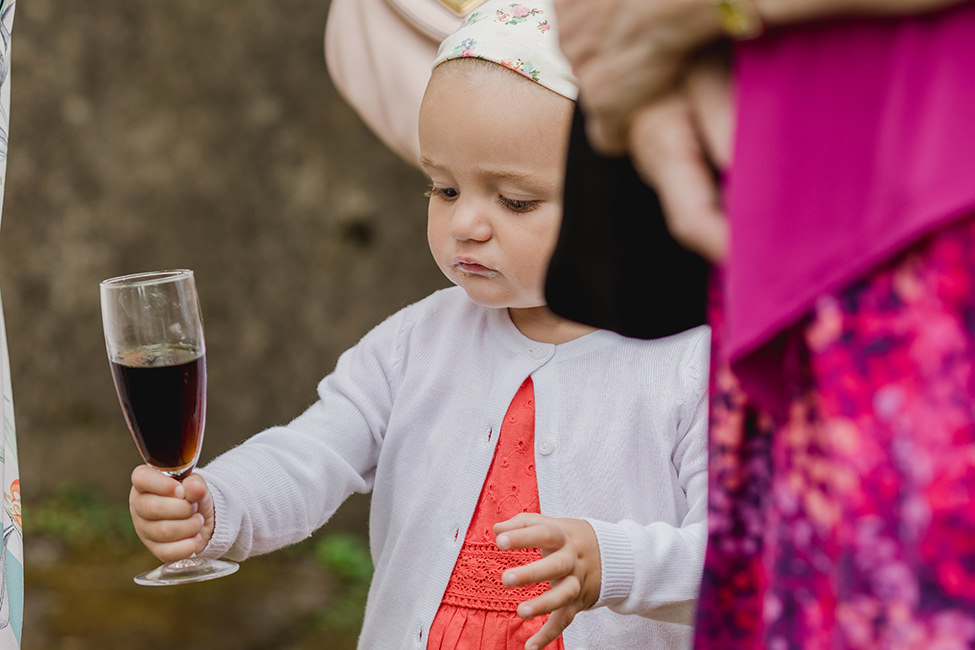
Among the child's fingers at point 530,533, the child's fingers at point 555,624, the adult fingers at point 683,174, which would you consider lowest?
the child's fingers at point 555,624

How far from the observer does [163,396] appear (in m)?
1.60

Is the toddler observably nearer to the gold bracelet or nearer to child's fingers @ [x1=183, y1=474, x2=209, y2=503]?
child's fingers @ [x1=183, y1=474, x2=209, y2=503]

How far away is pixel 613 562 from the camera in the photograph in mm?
1548

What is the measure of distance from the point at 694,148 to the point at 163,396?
964 millimetres

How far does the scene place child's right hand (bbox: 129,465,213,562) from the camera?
1.69 meters

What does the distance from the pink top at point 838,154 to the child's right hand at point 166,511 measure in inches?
43.1

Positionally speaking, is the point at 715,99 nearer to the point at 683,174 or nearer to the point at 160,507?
the point at 683,174

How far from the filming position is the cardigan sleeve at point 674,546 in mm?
1562

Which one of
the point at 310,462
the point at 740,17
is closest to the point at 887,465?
the point at 740,17

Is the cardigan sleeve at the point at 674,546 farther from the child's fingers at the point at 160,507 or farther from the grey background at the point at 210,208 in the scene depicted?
the grey background at the point at 210,208

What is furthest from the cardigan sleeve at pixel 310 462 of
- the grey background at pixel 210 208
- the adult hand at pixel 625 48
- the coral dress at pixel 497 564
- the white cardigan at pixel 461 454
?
the grey background at pixel 210 208

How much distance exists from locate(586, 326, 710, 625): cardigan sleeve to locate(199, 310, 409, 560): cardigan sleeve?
529 millimetres

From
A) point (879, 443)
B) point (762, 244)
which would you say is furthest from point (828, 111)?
point (879, 443)

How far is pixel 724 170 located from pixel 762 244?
10 centimetres
